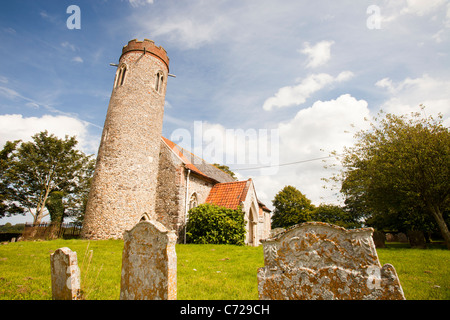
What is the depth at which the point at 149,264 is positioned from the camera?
361 centimetres

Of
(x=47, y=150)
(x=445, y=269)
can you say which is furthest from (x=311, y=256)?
(x=47, y=150)

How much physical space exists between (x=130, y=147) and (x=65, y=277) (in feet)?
36.4

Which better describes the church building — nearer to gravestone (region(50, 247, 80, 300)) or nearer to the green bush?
the green bush

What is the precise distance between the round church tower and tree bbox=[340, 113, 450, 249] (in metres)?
14.6

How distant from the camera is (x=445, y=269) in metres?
6.61

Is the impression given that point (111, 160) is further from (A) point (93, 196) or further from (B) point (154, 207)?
(B) point (154, 207)

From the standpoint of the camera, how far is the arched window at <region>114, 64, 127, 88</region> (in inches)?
606

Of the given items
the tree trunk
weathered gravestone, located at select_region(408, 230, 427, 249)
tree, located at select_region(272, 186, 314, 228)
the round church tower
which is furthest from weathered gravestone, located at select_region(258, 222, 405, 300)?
tree, located at select_region(272, 186, 314, 228)

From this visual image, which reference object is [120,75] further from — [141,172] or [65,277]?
[65,277]

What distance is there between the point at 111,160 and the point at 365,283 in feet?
45.7

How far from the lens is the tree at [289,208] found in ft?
119

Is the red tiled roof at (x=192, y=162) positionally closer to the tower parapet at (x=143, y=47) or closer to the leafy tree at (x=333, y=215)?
the tower parapet at (x=143, y=47)

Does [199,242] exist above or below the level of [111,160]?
below

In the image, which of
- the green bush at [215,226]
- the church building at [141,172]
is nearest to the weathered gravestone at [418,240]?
the church building at [141,172]
